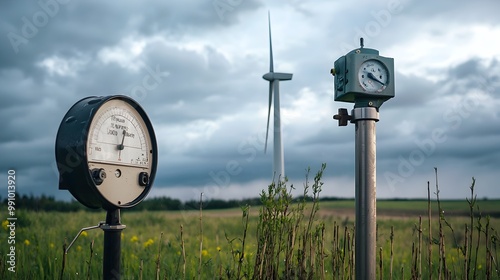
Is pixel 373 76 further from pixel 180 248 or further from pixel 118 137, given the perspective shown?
pixel 180 248

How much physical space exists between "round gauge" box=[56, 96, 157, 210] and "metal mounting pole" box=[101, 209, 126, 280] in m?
0.10

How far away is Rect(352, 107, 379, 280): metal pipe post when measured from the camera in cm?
351

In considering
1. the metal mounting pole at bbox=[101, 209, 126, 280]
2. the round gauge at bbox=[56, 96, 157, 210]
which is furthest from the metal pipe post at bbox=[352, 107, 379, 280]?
the metal mounting pole at bbox=[101, 209, 126, 280]

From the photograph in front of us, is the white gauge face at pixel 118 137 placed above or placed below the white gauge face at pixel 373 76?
below

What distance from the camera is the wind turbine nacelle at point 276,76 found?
12375 mm

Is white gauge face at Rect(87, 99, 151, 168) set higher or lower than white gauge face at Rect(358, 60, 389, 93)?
lower

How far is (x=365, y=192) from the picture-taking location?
3.56 m

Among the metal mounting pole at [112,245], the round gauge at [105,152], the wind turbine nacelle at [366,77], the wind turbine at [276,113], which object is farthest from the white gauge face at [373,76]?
the wind turbine at [276,113]

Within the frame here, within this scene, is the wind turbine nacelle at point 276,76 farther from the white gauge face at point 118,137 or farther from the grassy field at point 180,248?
the white gauge face at point 118,137

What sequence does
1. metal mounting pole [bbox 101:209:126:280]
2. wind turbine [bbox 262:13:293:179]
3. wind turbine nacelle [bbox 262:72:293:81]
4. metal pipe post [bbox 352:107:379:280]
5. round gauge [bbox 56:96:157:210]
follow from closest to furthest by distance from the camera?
round gauge [bbox 56:96:157:210], metal mounting pole [bbox 101:209:126:280], metal pipe post [bbox 352:107:379:280], wind turbine [bbox 262:13:293:179], wind turbine nacelle [bbox 262:72:293:81]

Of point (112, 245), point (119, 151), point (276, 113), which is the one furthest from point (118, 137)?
point (276, 113)

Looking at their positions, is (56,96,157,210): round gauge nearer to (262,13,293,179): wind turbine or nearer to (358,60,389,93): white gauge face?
(358,60,389,93): white gauge face

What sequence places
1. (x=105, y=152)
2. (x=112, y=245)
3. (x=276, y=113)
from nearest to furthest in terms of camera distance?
(x=105, y=152), (x=112, y=245), (x=276, y=113)

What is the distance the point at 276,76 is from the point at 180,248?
6035 mm
